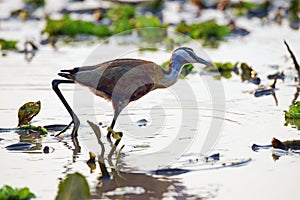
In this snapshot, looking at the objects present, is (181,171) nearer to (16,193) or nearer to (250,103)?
(16,193)

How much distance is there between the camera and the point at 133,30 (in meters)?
16.3

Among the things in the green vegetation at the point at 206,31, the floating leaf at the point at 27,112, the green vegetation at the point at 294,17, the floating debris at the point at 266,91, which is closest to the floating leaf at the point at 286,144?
the floating leaf at the point at 27,112

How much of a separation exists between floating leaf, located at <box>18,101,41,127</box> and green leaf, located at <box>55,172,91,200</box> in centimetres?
317

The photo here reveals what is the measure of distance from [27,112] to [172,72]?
1.73 metres

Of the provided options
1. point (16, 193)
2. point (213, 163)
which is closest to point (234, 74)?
point (213, 163)

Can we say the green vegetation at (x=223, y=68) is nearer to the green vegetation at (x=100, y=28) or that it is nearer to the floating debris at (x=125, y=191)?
the green vegetation at (x=100, y=28)

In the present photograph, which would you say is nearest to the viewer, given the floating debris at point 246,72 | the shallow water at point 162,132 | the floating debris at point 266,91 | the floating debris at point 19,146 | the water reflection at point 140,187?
the water reflection at point 140,187

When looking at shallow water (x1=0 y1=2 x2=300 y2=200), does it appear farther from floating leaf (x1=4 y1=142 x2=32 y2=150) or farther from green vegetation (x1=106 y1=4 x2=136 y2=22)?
green vegetation (x1=106 y1=4 x2=136 y2=22)

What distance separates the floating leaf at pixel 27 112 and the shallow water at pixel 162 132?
0.25m

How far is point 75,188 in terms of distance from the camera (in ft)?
18.9

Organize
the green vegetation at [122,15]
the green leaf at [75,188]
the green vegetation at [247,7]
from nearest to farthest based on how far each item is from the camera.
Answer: the green leaf at [75,188] < the green vegetation at [122,15] < the green vegetation at [247,7]

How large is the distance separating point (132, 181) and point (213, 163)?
89 centimetres

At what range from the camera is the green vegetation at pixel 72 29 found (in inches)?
632

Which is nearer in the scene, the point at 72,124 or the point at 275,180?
the point at 275,180
